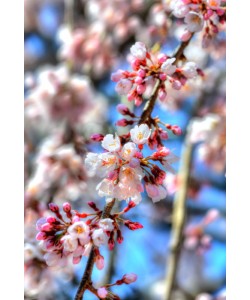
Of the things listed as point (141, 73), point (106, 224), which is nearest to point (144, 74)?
point (141, 73)

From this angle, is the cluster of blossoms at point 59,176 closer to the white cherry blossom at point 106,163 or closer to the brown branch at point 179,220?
the brown branch at point 179,220

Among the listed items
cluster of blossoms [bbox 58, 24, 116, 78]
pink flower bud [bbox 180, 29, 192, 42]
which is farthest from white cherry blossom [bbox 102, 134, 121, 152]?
cluster of blossoms [bbox 58, 24, 116, 78]

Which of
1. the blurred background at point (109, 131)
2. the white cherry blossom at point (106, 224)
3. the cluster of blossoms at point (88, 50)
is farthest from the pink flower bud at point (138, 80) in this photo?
the cluster of blossoms at point (88, 50)

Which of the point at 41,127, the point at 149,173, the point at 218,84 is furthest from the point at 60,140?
the point at 149,173

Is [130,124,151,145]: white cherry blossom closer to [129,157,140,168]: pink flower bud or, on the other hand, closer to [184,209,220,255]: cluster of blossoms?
[129,157,140,168]: pink flower bud

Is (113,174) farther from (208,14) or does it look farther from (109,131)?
(109,131)
